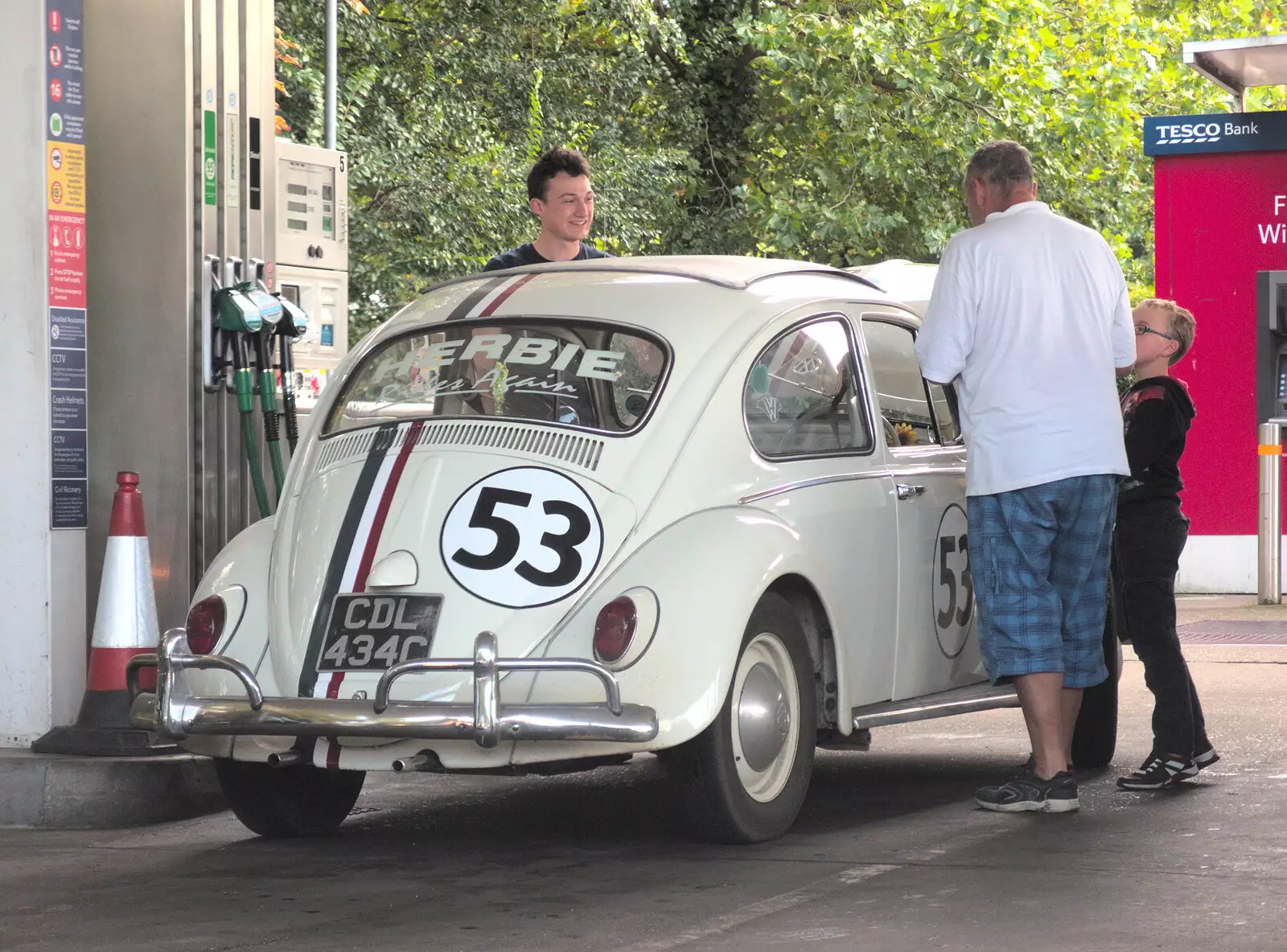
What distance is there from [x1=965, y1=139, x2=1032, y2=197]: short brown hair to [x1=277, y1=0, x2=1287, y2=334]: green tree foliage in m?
16.6

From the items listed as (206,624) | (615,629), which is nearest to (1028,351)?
(615,629)

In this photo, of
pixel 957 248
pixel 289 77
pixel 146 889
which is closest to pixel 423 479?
pixel 146 889

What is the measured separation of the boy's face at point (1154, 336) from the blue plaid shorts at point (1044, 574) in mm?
737

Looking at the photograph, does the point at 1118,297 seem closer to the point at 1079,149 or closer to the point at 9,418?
the point at 9,418

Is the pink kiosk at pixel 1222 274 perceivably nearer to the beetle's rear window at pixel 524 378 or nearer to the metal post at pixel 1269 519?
the metal post at pixel 1269 519

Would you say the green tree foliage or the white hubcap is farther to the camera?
the green tree foliage

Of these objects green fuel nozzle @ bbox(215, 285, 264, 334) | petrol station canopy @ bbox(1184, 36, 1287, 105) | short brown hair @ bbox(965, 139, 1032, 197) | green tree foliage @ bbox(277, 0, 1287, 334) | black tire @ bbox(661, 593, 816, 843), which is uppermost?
green tree foliage @ bbox(277, 0, 1287, 334)

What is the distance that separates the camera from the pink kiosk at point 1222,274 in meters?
15.6

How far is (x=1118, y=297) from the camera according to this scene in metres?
6.65

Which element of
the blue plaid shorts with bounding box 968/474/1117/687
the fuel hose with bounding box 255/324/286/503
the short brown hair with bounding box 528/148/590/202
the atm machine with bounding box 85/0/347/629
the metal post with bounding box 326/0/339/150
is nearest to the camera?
the blue plaid shorts with bounding box 968/474/1117/687

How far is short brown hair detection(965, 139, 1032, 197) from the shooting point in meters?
6.69

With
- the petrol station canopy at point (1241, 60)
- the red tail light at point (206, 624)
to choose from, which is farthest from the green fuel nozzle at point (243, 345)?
the petrol station canopy at point (1241, 60)

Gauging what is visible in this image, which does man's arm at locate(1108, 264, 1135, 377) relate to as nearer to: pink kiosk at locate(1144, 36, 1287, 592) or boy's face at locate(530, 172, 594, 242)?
boy's face at locate(530, 172, 594, 242)

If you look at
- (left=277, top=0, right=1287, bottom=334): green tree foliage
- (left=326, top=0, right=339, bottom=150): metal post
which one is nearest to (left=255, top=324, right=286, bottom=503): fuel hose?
(left=326, top=0, right=339, bottom=150): metal post
